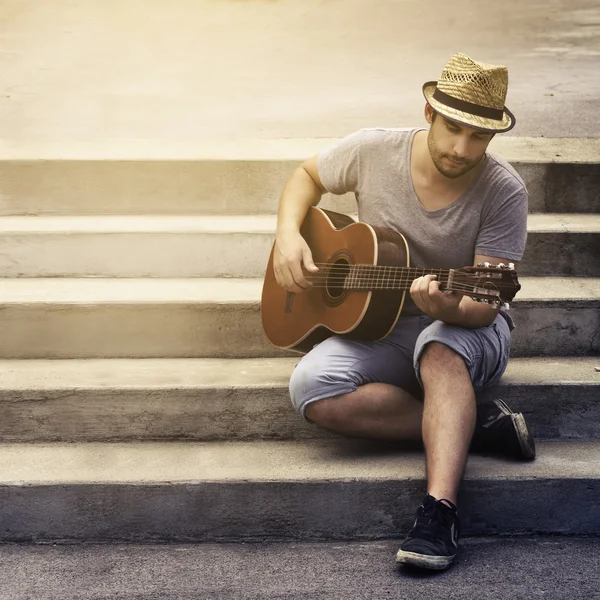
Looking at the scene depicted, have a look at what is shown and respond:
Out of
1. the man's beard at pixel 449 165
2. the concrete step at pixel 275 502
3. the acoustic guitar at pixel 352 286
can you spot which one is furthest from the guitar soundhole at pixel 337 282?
the concrete step at pixel 275 502

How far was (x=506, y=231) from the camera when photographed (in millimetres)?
2641

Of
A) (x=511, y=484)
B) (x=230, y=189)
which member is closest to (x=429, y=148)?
(x=511, y=484)

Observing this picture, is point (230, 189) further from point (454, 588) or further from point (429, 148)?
point (454, 588)

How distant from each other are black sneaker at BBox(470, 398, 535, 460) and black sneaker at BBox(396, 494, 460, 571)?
0.38 m

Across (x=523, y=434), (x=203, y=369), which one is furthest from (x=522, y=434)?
(x=203, y=369)

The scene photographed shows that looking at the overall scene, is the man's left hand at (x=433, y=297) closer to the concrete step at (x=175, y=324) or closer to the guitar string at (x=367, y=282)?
the guitar string at (x=367, y=282)

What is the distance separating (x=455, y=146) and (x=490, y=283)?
1.55ft

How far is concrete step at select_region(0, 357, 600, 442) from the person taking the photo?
2.92 metres

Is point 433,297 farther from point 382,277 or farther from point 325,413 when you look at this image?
point 325,413

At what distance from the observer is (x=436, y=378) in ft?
8.44

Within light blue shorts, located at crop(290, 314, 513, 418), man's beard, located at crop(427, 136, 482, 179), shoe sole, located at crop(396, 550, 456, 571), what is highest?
man's beard, located at crop(427, 136, 482, 179)

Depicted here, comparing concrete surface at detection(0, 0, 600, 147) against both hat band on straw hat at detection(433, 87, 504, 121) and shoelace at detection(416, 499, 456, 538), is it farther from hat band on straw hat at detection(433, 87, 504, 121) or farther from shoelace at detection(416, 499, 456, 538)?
shoelace at detection(416, 499, 456, 538)

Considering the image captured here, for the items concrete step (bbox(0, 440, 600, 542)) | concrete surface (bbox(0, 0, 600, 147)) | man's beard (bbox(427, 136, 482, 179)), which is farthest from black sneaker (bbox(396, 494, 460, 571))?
concrete surface (bbox(0, 0, 600, 147))

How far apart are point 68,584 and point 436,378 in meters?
1.22
